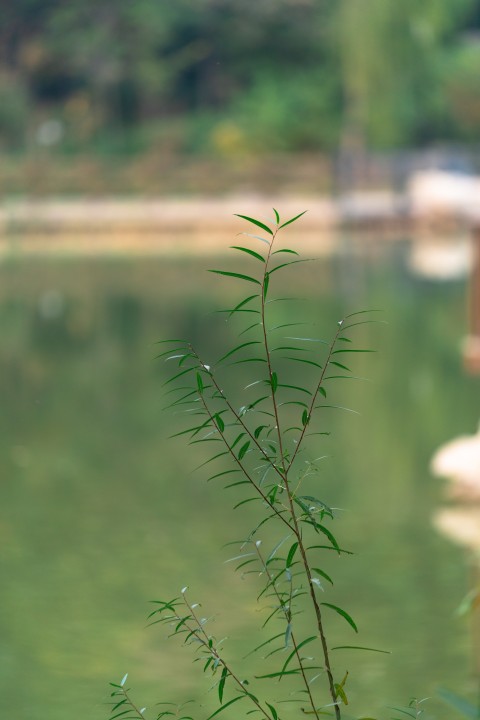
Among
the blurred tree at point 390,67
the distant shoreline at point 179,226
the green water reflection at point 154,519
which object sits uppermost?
the blurred tree at point 390,67

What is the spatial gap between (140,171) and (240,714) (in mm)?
19354

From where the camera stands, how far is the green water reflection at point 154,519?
12.5 feet

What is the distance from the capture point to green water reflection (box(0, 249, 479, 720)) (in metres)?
3.80

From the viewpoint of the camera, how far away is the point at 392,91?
78.0 feet

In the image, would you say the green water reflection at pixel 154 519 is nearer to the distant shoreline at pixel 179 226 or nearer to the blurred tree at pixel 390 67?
the distant shoreline at pixel 179 226

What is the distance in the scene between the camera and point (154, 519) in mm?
Result: 5500

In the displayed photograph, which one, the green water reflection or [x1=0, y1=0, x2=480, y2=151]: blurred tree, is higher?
[x1=0, y1=0, x2=480, y2=151]: blurred tree

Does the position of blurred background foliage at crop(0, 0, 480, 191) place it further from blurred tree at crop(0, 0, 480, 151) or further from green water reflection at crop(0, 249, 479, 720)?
green water reflection at crop(0, 249, 479, 720)

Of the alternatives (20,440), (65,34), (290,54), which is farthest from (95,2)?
(20,440)

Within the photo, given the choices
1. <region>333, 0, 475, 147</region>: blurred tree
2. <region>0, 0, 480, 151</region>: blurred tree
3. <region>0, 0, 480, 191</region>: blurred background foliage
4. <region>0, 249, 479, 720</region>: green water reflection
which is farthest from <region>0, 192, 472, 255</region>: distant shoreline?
<region>0, 249, 479, 720</region>: green water reflection

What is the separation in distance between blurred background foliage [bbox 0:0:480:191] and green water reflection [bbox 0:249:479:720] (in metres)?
13.4

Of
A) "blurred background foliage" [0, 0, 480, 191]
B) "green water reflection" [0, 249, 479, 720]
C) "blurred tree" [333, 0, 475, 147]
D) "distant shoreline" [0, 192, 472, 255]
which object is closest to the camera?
"green water reflection" [0, 249, 479, 720]

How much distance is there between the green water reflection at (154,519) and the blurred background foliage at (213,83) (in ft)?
44.0

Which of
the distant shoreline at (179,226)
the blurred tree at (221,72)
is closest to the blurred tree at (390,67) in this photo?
the blurred tree at (221,72)
